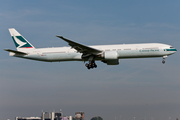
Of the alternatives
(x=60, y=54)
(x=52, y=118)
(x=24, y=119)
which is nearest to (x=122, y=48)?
(x=60, y=54)

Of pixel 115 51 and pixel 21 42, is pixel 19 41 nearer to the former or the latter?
pixel 21 42

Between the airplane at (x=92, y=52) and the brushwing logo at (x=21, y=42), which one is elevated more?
the brushwing logo at (x=21, y=42)

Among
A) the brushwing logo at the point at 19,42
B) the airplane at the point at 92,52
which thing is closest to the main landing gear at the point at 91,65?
the airplane at the point at 92,52

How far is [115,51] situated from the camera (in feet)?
133

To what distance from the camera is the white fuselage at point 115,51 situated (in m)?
40.0

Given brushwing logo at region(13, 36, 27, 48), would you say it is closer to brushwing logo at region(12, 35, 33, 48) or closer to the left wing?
brushwing logo at region(12, 35, 33, 48)

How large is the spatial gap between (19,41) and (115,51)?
18800 mm

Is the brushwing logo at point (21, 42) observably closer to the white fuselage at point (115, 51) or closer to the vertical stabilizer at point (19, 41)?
the vertical stabilizer at point (19, 41)

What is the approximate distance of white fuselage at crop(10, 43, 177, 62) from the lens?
131 ft

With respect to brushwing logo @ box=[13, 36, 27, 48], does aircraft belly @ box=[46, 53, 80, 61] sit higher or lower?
lower

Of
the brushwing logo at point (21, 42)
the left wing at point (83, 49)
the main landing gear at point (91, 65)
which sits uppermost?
the brushwing logo at point (21, 42)

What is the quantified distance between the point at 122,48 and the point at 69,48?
909 cm

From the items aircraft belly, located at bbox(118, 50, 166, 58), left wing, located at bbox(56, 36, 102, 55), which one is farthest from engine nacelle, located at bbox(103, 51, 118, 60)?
left wing, located at bbox(56, 36, 102, 55)

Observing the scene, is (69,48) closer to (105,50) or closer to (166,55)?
(105,50)
